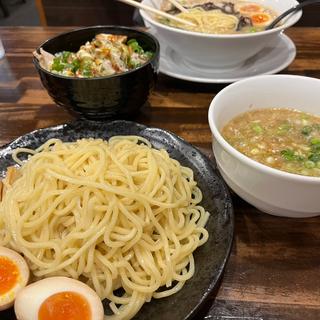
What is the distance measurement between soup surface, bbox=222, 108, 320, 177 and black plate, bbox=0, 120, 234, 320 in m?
0.17

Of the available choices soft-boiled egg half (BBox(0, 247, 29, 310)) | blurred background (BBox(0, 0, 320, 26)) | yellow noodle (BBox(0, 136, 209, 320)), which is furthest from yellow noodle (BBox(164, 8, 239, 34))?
blurred background (BBox(0, 0, 320, 26))

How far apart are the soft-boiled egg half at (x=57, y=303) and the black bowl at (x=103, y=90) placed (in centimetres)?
90

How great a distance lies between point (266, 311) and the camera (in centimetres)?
115

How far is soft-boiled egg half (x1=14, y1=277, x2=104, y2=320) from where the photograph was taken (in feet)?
3.37

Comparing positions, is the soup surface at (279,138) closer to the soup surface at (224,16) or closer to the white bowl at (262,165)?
the white bowl at (262,165)

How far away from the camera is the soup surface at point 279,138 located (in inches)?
52.5

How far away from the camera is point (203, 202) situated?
4.76ft

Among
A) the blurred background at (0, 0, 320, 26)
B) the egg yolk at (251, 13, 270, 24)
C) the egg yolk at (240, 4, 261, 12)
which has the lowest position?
the blurred background at (0, 0, 320, 26)

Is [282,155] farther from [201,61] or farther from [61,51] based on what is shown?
[61,51]

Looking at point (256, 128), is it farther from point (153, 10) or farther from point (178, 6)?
point (178, 6)

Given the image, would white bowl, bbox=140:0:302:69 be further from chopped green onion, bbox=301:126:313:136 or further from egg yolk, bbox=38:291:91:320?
egg yolk, bbox=38:291:91:320

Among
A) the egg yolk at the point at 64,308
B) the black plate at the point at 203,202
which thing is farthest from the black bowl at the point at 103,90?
the egg yolk at the point at 64,308

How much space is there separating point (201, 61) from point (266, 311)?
142cm

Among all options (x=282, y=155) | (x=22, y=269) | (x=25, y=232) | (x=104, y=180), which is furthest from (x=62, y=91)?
(x=282, y=155)
